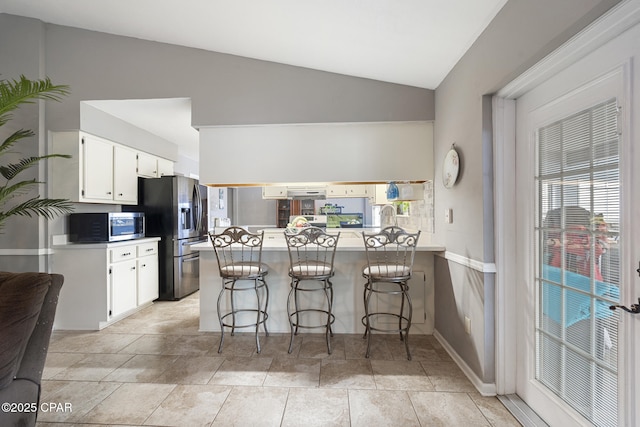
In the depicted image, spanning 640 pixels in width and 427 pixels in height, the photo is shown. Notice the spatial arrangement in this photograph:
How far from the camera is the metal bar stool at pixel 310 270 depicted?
102 inches

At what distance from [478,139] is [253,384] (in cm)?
228

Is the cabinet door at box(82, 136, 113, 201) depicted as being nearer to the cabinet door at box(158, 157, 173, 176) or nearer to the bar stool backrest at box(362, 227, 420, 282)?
the cabinet door at box(158, 157, 173, 176)

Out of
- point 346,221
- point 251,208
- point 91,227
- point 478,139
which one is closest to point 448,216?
point 478,139

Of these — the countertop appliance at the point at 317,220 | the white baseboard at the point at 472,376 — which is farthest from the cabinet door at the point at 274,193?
the white baseboard at the point at 472,376

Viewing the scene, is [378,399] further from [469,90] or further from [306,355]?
[469,90]

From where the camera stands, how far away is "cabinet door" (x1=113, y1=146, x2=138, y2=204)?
3660 mm

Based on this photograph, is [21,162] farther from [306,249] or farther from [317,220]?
[317,220]

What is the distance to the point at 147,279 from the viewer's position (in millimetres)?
3885

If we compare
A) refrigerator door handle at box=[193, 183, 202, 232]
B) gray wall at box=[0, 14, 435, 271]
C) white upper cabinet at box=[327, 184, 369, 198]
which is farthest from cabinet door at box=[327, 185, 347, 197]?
refrigerator door handle at box=[193, 183, 202, 232]

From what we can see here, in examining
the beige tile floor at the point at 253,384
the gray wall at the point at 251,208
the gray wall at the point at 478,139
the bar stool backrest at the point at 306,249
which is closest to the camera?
the gray wall at the point at 478,139

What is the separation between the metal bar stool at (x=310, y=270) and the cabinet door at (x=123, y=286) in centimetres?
194

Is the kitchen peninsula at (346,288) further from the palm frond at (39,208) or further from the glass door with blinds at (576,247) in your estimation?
the palm frond at (39,208)

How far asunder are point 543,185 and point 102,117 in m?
4.14

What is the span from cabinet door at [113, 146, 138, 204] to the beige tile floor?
1.63m
